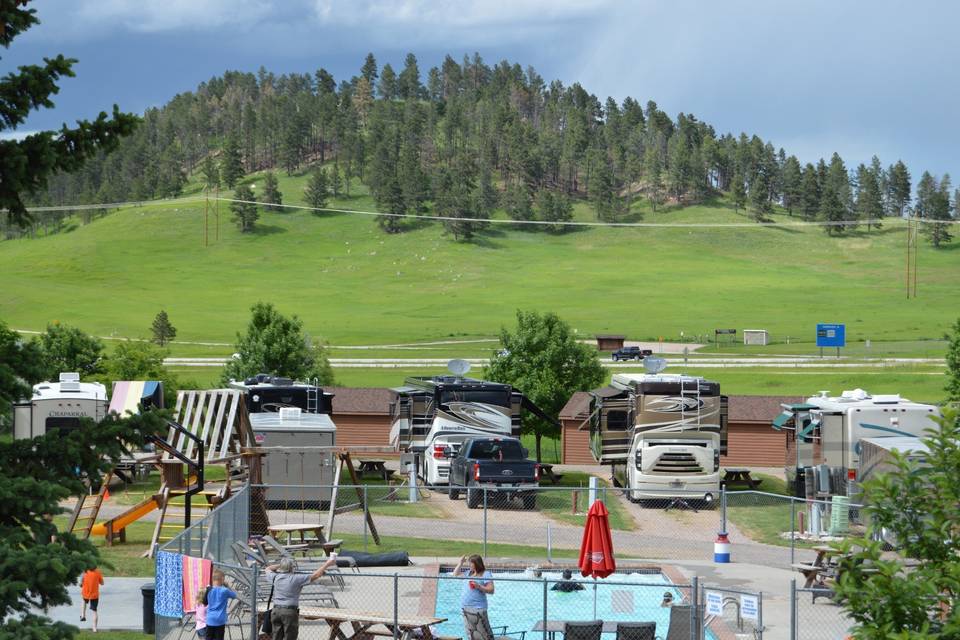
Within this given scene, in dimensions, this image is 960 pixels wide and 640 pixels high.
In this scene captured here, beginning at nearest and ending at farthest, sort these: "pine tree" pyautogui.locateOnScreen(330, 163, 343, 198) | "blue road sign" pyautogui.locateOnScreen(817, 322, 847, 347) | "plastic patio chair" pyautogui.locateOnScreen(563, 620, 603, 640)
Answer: "plastic patio chair" pyautogui.locateOnScreen(563, 620, 603, 640)
"blue road sign" pyautogui.locateOnScreen(817, 322, 847, 347)
"pine tree" pyautogui.locateOnScreen(330, 163, 343, 198)

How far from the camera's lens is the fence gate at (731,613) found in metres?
16.0

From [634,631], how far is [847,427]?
14838mm

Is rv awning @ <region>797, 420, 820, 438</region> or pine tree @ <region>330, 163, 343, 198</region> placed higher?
pine tree @ <region>330, 163, 343, 198</region>

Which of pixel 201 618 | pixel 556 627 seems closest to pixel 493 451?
pixel 556 627

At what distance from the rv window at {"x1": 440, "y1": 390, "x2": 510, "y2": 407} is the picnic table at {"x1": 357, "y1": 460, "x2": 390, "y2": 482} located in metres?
4.55

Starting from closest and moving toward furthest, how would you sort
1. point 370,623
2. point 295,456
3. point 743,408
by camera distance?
point 370,623 < point 295,456 < point 743,408

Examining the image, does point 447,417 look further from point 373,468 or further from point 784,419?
point 784,419

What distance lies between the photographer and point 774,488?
37875 millimetres

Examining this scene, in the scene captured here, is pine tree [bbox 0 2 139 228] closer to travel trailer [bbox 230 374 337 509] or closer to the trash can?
the trash can


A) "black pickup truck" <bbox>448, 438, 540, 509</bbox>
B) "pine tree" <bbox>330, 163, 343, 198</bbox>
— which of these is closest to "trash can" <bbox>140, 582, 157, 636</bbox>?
"black pickup truck" <bbox>448, 438, 540, 509</bbox>

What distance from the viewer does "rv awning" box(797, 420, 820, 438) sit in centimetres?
3035

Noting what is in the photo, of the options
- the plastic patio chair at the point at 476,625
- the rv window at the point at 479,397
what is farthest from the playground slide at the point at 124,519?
the plastic patio chair at the point at 476,625

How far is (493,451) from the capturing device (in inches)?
1298

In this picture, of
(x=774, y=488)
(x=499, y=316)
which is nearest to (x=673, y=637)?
(x=774, y=488)
